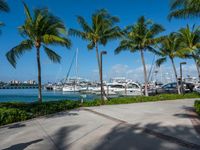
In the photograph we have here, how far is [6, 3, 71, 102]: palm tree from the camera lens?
17.3m

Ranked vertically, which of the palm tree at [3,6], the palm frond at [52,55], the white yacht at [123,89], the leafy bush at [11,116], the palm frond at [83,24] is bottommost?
the leafy bush at [11,116]

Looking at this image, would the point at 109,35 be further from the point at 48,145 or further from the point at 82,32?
the point at 48,145

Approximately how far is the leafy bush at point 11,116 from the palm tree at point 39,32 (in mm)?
4825

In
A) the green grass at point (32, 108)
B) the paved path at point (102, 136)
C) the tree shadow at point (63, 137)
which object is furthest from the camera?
the green grass at point (32, 108)

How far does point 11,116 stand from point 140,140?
279 inches

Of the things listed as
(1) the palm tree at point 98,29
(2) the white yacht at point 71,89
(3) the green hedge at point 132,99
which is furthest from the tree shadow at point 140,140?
(2) the white yacht at point 71,89

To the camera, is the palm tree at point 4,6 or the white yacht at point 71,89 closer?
the palm tree at point 4,6

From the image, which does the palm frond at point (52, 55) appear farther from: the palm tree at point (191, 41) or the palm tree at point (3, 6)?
the palm tree at point (191, 41)

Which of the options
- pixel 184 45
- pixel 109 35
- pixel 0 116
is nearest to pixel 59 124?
pixel 0 116

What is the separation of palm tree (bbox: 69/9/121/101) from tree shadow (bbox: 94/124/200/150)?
49.3 feet

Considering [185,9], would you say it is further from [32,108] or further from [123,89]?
[123,89]

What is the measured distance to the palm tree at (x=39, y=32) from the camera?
17281 mm

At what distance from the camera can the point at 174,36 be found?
30.5 metres

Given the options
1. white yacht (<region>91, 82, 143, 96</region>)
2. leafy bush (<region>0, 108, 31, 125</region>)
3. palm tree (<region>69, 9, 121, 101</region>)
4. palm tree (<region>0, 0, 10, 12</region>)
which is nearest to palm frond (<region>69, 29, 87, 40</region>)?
palm tree (<region>69, 9, 121, 101</region>)
